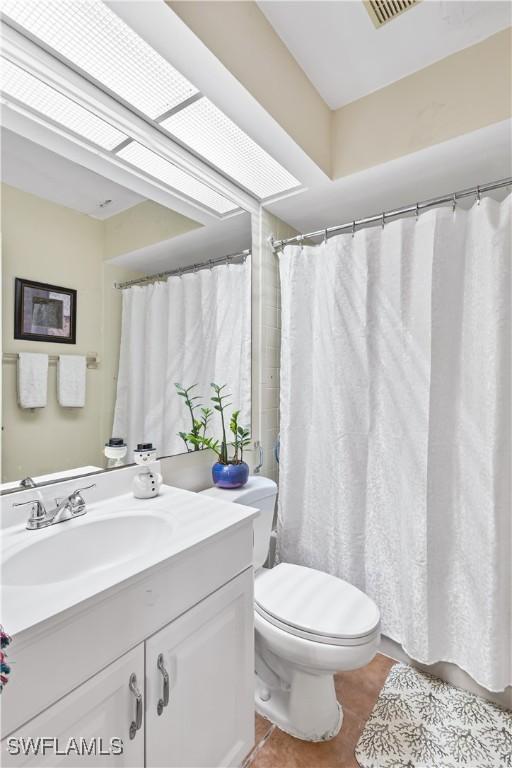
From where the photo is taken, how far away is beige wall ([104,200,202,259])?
1198 millimetres

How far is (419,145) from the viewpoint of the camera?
4.58 feet

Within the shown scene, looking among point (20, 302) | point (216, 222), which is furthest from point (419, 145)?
point (20, 302)

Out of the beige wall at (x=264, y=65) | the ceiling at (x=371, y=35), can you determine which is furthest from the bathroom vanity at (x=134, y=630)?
the ceiling at (x=371, y=35)

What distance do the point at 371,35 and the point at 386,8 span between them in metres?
0.10

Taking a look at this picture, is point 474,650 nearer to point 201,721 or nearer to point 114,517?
point 201,721

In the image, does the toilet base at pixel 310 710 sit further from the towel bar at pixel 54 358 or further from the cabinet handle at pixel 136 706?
the towel bar at pixel 54 358

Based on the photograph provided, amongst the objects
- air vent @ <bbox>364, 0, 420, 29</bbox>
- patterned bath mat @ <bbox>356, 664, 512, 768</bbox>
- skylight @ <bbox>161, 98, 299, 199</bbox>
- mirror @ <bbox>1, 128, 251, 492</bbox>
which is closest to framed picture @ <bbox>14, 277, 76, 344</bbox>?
mirror @ <bbox>1, 128, 251, 492</bbox>

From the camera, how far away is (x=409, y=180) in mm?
1602

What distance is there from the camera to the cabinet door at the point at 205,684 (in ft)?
2.67

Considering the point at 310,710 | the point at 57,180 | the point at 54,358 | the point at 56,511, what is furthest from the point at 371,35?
the point at 310,710

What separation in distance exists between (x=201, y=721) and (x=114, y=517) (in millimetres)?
556

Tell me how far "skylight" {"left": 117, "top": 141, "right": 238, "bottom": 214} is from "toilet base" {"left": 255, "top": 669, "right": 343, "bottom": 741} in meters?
1.87

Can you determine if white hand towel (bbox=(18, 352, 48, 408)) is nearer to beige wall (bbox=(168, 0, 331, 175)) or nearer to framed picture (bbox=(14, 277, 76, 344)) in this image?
framed picture (bbox=(14, 277, 76, 344))

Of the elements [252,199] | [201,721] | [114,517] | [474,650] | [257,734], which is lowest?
[257,734]
